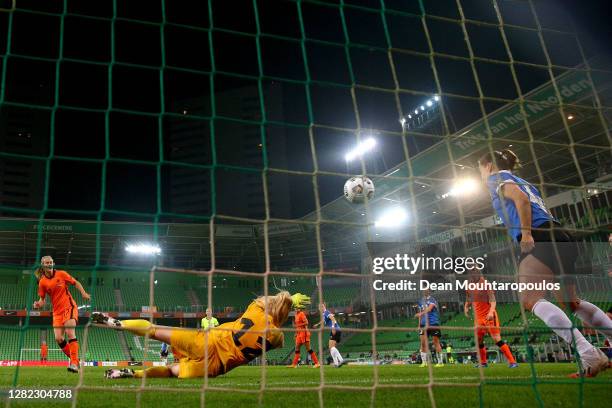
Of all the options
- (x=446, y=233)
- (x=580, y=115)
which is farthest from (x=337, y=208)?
(x=580, y=115)

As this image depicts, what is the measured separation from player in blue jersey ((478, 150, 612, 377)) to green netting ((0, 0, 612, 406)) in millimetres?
232

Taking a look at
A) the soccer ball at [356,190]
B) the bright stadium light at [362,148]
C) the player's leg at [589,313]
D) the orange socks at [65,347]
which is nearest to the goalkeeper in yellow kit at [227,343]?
the bright stadium light at [362,148]

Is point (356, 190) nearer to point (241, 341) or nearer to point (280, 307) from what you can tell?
point (280, 307)

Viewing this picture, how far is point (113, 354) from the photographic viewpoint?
22.8 m

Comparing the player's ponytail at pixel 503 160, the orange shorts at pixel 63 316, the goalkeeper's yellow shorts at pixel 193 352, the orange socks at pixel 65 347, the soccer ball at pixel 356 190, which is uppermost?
the soccer ball at pixel 356 190

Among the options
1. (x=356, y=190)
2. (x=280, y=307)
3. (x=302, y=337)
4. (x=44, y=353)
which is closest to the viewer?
(x=280, y=307)

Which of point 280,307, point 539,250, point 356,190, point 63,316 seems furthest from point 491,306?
point 63,316

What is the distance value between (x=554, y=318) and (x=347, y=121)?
14.3 feet

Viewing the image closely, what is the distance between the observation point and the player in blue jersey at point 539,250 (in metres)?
3.70

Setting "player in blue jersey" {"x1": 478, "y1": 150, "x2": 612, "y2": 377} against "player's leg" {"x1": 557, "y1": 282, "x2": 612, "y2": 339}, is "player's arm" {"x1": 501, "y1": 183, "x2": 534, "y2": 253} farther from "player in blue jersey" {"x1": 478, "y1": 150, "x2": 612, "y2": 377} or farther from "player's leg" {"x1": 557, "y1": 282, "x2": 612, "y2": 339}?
"player's leg" {"x1": 557, "y1": 282, "x2": 612, "y2": 339}

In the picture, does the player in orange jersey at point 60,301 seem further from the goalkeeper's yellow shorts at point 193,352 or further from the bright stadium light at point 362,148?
the bright stadium light at point 362,148

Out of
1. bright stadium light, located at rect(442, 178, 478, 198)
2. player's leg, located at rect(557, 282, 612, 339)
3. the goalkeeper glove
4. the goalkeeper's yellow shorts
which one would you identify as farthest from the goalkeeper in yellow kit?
player's leg, located at rect(557, 282, 612, 339)

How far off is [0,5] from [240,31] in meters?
1.88

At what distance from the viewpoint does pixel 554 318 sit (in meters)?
3.74
